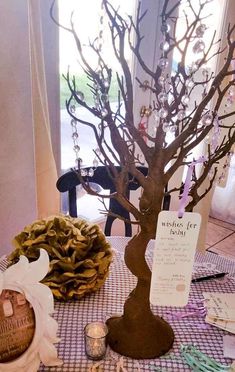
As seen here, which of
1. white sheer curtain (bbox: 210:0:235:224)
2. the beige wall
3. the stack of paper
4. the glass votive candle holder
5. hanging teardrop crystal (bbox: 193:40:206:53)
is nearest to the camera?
hanging teardrop crystal (bbox: 193:40:206:53)

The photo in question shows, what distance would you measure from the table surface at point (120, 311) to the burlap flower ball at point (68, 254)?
0.13 ft

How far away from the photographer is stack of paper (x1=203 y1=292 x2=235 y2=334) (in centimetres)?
84

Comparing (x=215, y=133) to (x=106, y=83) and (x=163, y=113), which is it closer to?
(x=163, y=113)

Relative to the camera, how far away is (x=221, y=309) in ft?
2.90

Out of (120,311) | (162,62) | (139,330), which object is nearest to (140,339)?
(139,330)

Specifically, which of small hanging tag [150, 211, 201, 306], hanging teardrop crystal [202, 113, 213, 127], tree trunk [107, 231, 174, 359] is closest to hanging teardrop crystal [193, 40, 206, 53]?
hanging teardrop crystal [202, 113, 213, 127]

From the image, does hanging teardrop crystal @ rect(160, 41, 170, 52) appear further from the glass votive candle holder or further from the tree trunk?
the glass votive candle holder

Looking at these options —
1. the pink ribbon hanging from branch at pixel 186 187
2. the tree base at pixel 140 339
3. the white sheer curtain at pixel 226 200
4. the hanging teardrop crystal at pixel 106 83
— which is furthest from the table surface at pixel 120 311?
the white sheer curtain at pixel 226 200

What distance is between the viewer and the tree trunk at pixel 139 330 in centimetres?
74

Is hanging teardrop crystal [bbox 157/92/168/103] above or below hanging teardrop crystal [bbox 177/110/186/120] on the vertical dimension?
above

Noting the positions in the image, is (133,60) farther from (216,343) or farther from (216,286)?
(216,343)

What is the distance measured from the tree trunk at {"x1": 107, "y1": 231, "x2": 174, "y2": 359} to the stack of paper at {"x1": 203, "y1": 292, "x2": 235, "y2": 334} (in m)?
0.14

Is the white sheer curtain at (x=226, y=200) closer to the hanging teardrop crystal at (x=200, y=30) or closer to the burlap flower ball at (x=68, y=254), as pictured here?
the burlap flower ball at (x=68, y=254)

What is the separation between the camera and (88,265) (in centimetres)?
88
